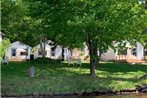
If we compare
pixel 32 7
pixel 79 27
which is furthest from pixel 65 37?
pixel 32 7

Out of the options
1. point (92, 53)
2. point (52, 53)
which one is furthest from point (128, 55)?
point (92, 53)

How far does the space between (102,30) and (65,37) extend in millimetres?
2839

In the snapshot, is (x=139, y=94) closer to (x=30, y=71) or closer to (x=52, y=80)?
(x=52, y=80)

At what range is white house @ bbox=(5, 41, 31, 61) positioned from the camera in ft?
174

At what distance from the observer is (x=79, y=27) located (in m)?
25.5

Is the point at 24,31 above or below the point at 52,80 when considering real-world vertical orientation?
above

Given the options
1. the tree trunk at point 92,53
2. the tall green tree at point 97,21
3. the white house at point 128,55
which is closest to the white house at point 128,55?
the white house at point 128,55

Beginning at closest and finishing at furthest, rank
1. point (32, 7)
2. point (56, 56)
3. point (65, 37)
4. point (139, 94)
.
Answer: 1. point (139, 94)
2. point (65, 37)
3. point (32, 7)
4. point (56, 56)

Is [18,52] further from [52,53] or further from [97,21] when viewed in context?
[97,21]

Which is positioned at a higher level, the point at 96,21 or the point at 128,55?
the point at 96,21

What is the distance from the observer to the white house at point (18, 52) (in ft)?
174

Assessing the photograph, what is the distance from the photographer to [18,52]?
53.9 meters

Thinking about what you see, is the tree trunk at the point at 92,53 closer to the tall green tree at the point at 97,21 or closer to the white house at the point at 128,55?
the tall green tree at the point at 97,21

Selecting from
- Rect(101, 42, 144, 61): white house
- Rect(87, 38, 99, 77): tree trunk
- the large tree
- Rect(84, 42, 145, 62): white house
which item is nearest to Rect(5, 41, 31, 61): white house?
Rect(84, 42, 145, 62): white house
